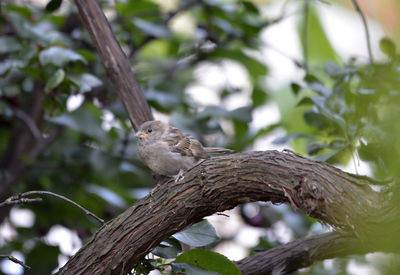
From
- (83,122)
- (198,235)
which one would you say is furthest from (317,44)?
(198,235)

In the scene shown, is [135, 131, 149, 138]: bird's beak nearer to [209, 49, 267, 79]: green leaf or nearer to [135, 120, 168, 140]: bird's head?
[135, 120, 168, 140]: bird's head

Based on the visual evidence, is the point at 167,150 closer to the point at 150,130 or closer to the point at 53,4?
the point at 150,130

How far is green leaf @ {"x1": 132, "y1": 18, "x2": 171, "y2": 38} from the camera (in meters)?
→ 3.30

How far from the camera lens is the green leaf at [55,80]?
241 cm

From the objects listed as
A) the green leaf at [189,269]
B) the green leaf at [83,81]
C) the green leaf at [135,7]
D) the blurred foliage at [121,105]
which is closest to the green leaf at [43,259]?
the blurred foliage at [121,105]

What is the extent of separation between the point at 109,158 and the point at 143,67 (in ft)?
4.25

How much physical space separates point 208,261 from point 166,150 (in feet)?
3.45

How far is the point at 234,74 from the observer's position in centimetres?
473

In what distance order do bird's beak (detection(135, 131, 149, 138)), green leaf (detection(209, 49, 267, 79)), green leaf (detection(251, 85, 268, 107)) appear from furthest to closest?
green leaf (detection(209, 49, 267, 79))
green leaf (detection(251, 85, 268, 107))
bird's beak (detection(135, 131, 149, 138))

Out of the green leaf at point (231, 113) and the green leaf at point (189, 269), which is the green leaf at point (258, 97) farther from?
the green leaf at point (189, 269)

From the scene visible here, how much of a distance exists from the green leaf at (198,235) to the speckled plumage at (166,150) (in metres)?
0.70

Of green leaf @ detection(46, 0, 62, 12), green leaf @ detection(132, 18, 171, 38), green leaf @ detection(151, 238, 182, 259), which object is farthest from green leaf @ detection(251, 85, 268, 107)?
green leaf @ detection(151, 238, 182, 259)

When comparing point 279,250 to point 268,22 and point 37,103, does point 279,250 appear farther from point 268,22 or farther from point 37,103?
point 37,103

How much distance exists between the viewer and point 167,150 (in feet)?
9.55
